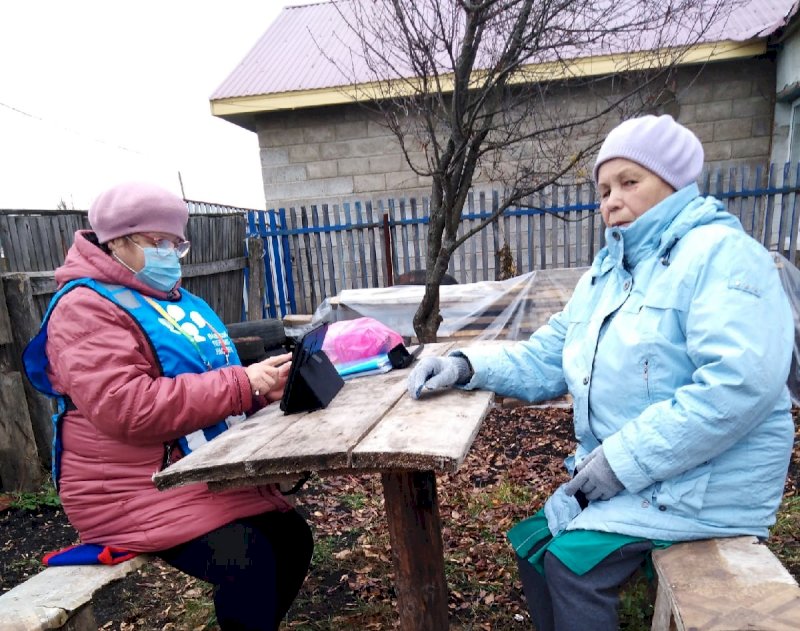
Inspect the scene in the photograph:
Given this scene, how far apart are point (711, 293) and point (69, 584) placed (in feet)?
6.38

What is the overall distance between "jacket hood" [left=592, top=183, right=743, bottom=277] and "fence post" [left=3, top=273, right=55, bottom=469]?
3709 millimetres

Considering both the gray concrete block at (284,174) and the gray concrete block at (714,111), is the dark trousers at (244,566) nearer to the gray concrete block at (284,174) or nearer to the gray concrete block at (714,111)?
the gray concrete block at (284,174)

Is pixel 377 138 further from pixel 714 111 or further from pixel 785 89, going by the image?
pixel 785 89

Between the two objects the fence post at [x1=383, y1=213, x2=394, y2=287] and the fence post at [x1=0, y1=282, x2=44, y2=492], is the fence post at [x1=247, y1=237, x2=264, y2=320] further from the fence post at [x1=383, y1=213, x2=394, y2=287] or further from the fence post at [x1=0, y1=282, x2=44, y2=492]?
the fence post at [x1=0, y1=282, x2=44, y2=492]

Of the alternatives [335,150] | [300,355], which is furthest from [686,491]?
[335,150]

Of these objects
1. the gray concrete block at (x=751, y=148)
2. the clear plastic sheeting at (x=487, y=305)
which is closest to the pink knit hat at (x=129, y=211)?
the clear plastic sheeting at (x=487, y=305)

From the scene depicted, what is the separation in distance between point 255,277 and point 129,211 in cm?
539

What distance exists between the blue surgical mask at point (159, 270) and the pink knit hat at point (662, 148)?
1483 millimetres

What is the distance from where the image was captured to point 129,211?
→ 1.92m

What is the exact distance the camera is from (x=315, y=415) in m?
1.80

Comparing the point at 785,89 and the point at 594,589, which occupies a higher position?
the point at 785,89

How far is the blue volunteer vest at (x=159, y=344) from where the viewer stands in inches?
72.3

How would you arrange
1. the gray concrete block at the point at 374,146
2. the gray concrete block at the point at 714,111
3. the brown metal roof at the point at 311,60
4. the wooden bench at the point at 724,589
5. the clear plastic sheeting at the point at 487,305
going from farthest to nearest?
the gray concrete block at the point at 374,146 < the gray concrete block at the point at 714,111 < the brown metal roof at the point at 311,60 < the clear plastic sheeting at the point at 487,305 < the wooden bench at the point at 724,589

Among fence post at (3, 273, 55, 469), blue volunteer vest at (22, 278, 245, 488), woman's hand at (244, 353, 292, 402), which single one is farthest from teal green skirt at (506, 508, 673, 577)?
fence post at (3, 273, 55, 469)
